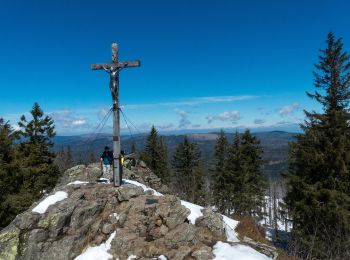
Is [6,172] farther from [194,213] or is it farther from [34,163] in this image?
[194,213]

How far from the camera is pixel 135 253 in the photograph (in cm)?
1200

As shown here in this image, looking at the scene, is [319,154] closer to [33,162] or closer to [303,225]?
[303,225]

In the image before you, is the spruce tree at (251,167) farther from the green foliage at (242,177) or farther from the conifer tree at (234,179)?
the conifer tree at (234,179)

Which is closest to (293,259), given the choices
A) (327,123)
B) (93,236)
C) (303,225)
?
(93,236)

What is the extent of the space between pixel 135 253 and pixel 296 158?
16854 mm

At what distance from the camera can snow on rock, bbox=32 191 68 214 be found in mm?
13414

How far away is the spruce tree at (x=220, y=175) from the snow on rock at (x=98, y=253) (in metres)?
26.8

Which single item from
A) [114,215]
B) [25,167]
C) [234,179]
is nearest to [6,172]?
[25,167]

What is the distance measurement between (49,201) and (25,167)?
56.4 ft

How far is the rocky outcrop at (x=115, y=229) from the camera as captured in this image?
39.7ft

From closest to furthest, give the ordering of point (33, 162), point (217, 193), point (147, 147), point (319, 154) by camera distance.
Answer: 1. point (319, 154)
2. point (33, 162)
3. point (217, 193)
4. point (147, 147)

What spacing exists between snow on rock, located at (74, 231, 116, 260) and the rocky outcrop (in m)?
0.14

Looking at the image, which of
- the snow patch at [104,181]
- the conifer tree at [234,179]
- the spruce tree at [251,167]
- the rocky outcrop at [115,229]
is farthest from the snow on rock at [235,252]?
the spruce tree at [251,167]

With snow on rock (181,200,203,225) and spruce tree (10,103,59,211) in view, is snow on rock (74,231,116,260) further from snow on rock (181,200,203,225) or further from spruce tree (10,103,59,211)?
spruce tree (10,103,59,211)
